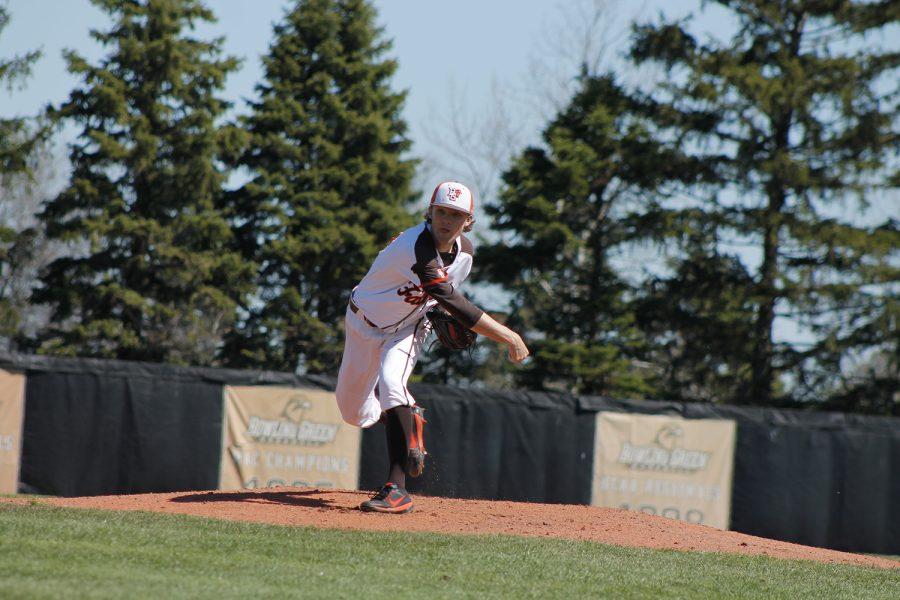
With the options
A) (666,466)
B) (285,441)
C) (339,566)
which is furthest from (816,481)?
Result: (339,566)

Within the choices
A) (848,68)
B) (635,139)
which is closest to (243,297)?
(635,139)

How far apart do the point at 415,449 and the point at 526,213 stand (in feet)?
65.2

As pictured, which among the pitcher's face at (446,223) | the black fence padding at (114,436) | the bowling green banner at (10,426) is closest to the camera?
the pitcher's face at (446,223)

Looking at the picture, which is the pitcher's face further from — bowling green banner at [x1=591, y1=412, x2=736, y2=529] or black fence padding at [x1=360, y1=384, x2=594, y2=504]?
bowling green banner at [x1=591, y1=412, x2=736, y2=529]

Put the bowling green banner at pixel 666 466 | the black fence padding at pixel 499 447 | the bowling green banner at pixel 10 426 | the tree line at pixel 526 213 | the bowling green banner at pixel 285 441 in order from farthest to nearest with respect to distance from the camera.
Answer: the tree line at pixel 526 213, the bowling green banner at pixel 666 466, the black fence padding at pixel 499 447, the bowling green banner at pixel 285 441, the bowling green banner at pixel 10 426

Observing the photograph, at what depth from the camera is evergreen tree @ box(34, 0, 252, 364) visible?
2477 cm

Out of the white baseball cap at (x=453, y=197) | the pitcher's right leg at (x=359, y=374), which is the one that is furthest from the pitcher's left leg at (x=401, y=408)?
the white baseball cap at (x=453, y=197)

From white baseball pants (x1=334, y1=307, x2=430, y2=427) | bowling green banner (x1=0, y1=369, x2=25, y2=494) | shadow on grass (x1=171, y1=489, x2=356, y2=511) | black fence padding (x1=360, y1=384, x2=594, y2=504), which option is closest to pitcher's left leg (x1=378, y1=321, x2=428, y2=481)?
white baseball pants (x1=334, y1=307, x2=430, y2=427)

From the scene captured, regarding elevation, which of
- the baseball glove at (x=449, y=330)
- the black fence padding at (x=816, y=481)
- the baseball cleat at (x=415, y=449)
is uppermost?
the baseball glove at (x=449, y=330)

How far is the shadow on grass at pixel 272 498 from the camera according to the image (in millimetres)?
7125

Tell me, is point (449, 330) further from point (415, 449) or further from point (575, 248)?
point (575, 248)

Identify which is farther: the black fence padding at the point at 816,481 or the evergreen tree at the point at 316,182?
the evergreen tree at the point at 316,182

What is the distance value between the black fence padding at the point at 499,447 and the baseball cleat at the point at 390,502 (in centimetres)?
566

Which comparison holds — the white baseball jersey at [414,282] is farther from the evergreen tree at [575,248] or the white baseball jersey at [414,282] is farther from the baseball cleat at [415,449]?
the evergreen tree at [575,248]
